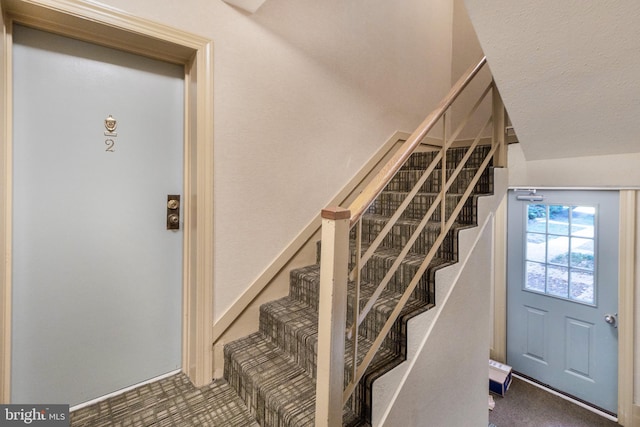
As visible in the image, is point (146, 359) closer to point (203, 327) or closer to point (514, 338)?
point (203, 327)

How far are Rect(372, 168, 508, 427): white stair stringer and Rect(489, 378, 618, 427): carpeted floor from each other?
98cm

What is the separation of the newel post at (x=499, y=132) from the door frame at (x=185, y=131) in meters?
1.66

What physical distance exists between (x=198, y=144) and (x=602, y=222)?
3.21 m

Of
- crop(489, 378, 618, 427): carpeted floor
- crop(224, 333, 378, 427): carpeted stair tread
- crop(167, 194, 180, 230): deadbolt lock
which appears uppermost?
crop(167, 194, 180, 230): deadbolt lock

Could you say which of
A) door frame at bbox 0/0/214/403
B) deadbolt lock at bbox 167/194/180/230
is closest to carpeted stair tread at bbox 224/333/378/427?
door frame at bbox 0/0/214/403

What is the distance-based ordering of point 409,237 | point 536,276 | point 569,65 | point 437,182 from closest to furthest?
point 569,65
point 409,237
point 437,182
point 536,276

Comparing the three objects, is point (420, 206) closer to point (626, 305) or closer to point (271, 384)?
point (271, 384)

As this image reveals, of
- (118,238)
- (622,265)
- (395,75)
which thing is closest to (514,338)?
(622,265)

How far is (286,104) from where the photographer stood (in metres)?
1.83

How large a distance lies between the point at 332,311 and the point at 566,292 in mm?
2924

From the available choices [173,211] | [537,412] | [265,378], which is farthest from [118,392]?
[537,412]

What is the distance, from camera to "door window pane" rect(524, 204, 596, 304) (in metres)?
2.62

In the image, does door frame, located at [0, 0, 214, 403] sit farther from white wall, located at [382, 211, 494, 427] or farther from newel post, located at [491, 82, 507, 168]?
newel post, located at [491, 82, 507, 168]

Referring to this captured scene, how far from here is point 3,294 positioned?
3.95ft
